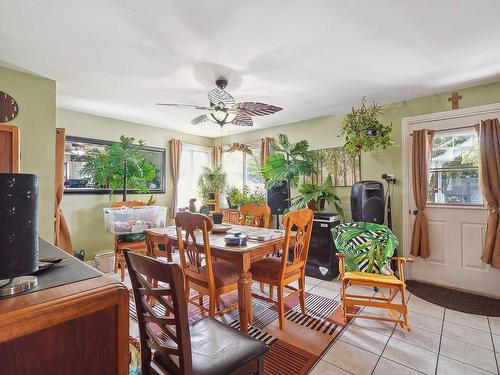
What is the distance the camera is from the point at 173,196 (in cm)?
522

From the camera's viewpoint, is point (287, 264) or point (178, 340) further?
point (287, 264)

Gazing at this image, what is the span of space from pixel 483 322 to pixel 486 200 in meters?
1.35

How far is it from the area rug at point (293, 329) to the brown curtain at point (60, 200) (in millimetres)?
1763

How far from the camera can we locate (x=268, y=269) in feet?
8.01

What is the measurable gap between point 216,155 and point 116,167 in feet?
7.98

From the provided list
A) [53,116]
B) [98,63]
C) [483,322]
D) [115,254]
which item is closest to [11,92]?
[53,116]

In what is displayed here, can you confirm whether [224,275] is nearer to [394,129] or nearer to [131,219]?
[131,219]

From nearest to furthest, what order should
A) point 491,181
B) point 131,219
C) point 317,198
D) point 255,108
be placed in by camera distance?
point 255,108
point 491,181
point 131,219
point 317,198

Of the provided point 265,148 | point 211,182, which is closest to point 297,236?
point 265,148

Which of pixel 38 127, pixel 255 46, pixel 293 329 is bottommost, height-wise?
pixel 293 329

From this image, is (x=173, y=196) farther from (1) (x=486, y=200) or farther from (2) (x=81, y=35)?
(1) (x=486, y=200)

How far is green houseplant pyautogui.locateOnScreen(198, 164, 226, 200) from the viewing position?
5492 mm

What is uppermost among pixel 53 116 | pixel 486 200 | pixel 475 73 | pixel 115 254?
pixel 475 73

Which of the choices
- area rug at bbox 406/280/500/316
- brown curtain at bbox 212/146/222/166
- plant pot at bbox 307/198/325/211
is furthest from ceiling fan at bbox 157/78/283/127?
brown curtain at bbox 212/146/222/166
